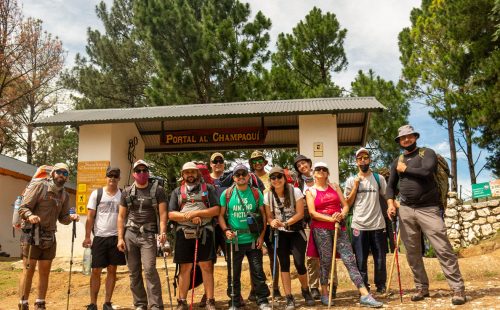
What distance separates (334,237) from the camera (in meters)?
4.91

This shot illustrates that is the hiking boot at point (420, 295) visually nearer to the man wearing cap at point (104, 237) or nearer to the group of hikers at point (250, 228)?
the group of hikers at point (250, 228)

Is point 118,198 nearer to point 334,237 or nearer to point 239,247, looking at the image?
point 239,247

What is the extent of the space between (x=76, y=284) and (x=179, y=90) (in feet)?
32.3

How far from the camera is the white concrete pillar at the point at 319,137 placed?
9.38m

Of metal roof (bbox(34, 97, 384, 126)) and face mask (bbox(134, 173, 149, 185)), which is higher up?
metal roof (bbox(34, 97, 384, 126))

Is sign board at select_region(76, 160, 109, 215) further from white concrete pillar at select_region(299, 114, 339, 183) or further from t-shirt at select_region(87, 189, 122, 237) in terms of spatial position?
white concrete pillar at select_region(299, 114, 339, 183)

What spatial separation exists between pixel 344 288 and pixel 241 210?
2703 millimetres

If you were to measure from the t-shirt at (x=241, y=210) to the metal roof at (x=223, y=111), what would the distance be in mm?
4232

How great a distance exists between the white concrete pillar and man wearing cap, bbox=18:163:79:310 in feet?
17.8

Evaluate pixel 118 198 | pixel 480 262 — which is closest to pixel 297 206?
pixel 118 198

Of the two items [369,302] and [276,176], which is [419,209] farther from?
[276,176]

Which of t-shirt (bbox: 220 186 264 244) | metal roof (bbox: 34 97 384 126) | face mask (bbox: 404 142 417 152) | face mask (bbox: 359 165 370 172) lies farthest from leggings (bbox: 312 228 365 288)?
metal roof (bbox: 34 97 384 126)

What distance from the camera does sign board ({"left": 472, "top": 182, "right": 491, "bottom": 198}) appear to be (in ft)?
45.1

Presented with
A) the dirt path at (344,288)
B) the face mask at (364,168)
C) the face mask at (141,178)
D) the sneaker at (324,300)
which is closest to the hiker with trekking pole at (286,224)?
the sneaker at (324,300)
